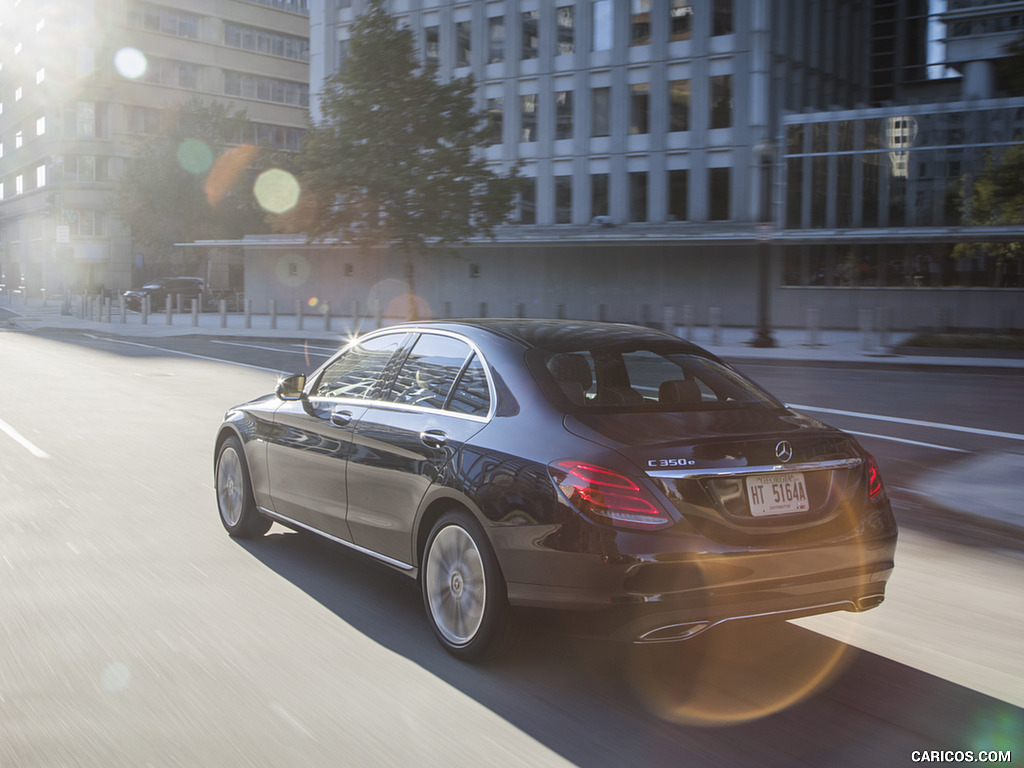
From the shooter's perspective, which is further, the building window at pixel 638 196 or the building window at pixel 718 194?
the building window at pixel 638 196

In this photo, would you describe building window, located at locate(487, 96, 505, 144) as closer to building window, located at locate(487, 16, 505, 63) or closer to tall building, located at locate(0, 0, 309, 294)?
building window, located at locate(487, 16, 505, 63)

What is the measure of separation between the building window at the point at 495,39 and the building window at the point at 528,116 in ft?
7.57

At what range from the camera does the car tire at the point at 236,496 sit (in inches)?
255

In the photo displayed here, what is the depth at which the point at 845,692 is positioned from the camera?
4066 millimetres

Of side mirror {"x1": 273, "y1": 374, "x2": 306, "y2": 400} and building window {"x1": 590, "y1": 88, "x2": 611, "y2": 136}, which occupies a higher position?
building window {"x1": 590, "y1": 88, "x2": 611, "y2": 136}

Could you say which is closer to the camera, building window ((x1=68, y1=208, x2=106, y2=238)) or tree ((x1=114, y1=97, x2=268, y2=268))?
tree ((x1=114, y1=97, x2=268, y2=268))

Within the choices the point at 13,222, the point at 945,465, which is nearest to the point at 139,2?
the point at 13,222

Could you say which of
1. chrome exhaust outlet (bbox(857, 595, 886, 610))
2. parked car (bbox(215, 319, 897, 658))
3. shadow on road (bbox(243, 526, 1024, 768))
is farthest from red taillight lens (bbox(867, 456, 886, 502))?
shadow on road (bbox(243, 526, 1024, 768))

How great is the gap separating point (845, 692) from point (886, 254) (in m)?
35.4

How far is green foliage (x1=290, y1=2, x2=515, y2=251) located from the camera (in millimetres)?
31109

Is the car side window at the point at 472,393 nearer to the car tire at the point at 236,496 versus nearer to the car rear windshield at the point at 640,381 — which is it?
the car rear windshield at the point at 640,381

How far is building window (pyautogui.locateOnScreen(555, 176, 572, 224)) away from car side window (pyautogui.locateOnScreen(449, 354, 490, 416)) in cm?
4088

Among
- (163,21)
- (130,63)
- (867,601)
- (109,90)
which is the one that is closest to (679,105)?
(867,601)

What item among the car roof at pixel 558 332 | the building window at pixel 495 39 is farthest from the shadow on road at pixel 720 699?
the building window at pixel 495 39
